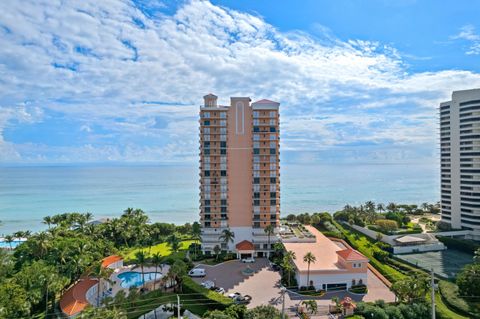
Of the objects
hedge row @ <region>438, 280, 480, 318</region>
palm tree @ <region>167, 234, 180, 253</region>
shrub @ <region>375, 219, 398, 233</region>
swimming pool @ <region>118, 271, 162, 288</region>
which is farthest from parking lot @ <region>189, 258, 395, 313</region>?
shrub @ <region>375, 219, 398, 233</region>

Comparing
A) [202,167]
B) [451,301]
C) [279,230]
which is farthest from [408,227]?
[202,167]

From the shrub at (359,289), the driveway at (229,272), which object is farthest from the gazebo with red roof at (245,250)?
the shrub at (359,289)

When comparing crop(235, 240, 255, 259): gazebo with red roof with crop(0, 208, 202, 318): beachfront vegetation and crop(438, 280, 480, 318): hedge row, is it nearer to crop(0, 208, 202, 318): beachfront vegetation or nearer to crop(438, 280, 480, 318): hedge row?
crop(0, 208, 202, 318): beachfront vegetation

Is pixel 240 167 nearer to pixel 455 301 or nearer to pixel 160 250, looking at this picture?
pixel 160 250

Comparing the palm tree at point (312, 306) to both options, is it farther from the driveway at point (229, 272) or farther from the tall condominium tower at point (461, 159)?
the tall condominium tower at point (461, 159)

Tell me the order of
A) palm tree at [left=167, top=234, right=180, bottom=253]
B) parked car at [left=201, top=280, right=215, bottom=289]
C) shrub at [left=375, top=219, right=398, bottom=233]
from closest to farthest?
parked car at [left=201, top=280, right=215, bottom=289] < palm tree at [left=167, top=234, right=180, bottom=253] < shrub at [left=375, top=219, right=398, bottom=233]
